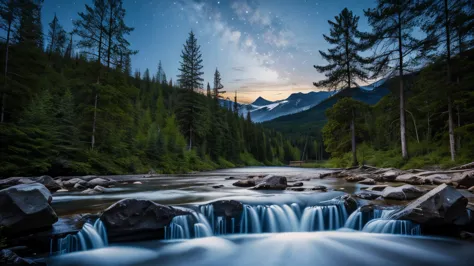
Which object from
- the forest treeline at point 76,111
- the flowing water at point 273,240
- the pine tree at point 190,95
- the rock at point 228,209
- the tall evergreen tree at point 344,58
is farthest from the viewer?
the pine tree at point 190,95

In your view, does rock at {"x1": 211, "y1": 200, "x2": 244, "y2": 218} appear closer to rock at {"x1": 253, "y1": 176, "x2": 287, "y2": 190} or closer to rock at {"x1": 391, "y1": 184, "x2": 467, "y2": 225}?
rock at {"x1": 253, "y1": 176, "x2": 287, "y2": 190}

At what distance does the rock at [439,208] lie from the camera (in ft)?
18.9

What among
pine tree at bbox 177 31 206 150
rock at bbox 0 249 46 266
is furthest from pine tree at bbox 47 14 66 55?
rock at bbox 0 249 46 266

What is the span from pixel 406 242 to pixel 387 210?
116cm

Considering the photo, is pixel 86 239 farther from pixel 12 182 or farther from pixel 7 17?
pixel 7 17

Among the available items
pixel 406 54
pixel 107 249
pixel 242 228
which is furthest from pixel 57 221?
pixel 406 54

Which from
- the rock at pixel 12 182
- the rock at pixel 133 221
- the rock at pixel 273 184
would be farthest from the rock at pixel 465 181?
the rock at pixel 12 182

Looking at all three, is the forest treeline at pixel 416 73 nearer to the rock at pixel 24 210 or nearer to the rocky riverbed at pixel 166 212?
the rocky riverbed at pixel 166 212

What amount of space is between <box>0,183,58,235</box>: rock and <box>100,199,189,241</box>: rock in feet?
3.67

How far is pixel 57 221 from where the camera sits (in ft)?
18.5

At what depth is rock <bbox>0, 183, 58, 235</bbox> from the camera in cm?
475

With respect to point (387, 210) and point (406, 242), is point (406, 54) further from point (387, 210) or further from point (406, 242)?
point (406, 242)

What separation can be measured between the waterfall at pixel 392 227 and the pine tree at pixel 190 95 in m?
31.1

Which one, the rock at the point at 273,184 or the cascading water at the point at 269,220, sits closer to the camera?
the cascading water at the point at 269,220
